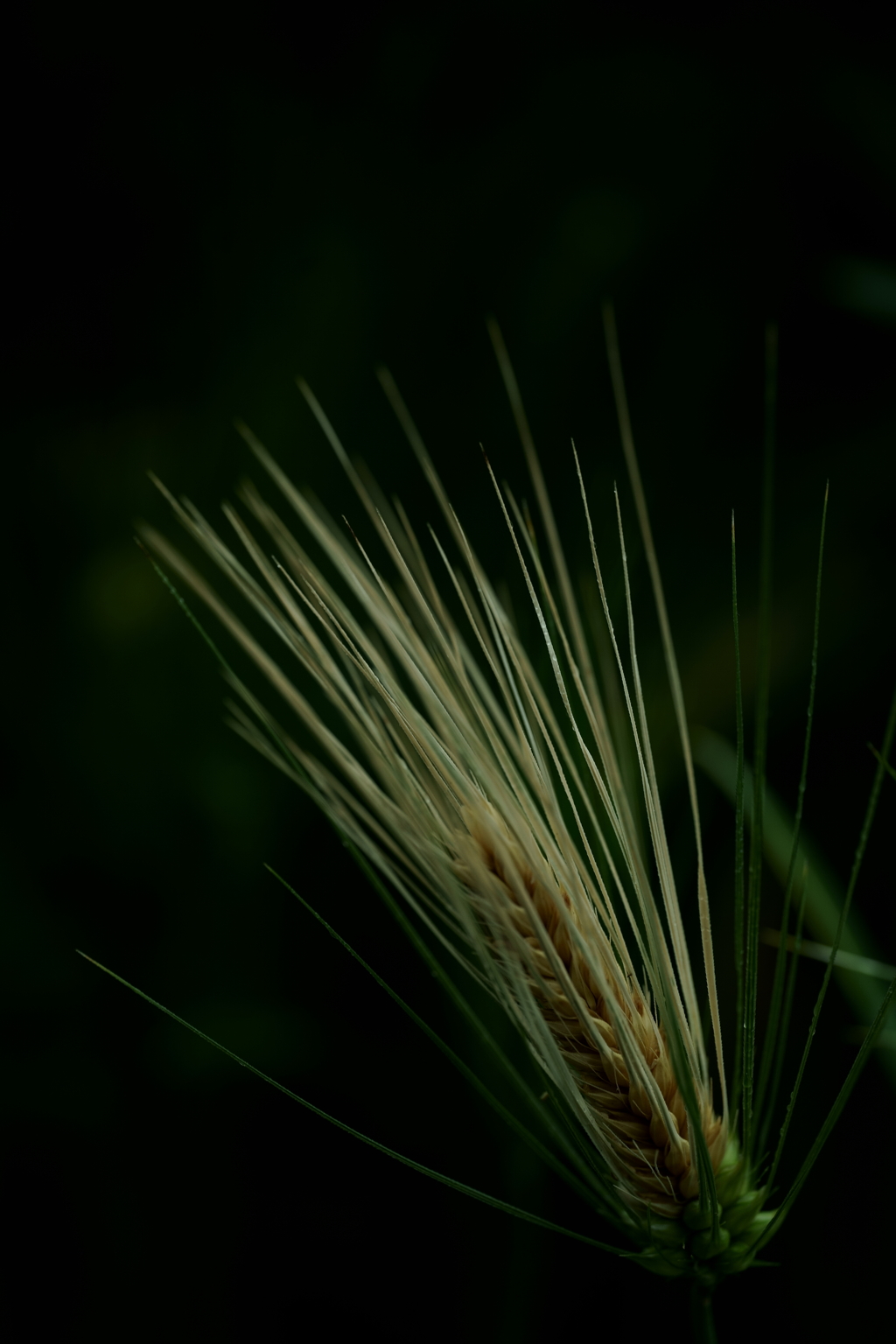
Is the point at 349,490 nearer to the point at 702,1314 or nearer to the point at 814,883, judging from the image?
the point at 814,883

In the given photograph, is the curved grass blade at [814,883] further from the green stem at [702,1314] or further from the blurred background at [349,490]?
the green stem at [702,1314]

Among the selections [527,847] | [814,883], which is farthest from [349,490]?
Answer: [527,847]

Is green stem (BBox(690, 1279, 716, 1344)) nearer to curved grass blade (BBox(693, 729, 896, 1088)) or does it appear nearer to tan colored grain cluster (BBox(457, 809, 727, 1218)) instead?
tan colored grain cluster (BBox(457, 809, 727, 1218))

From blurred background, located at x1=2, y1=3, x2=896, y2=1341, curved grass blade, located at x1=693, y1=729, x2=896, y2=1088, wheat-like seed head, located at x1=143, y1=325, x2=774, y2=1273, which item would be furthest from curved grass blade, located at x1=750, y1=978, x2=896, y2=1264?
blurred background, located at x1=2, y1=3, x2=896, y2=1341

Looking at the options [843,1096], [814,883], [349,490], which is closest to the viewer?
[843,1096]

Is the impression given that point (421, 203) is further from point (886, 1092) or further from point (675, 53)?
point (886, 1092)

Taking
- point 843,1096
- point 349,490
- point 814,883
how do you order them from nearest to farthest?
1. point 843,1096
2. point 814,883
3. point 349,490
